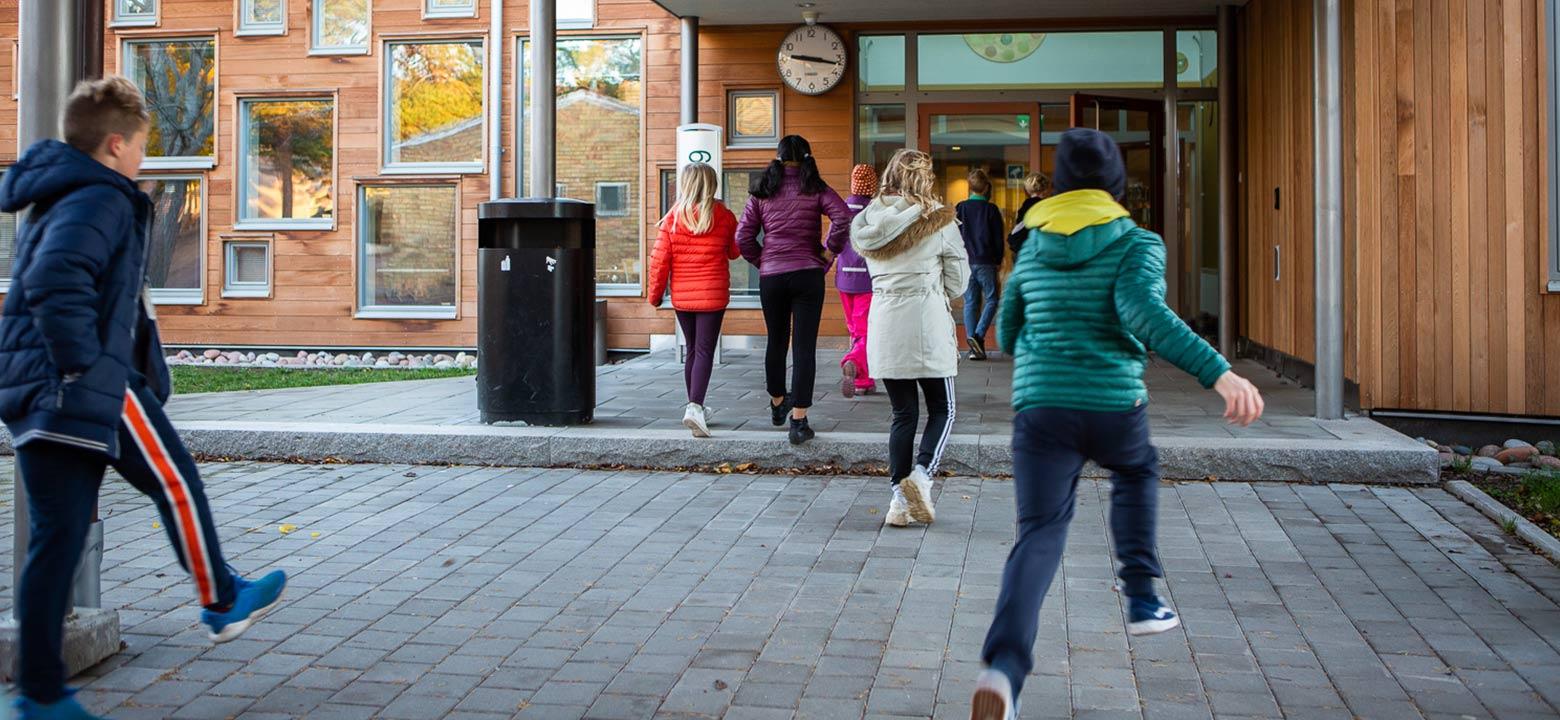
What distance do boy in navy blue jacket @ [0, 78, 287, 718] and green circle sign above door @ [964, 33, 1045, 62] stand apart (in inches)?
499

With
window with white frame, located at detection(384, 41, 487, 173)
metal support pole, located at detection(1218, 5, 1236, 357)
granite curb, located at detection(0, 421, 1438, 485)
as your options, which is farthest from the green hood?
window with white frame, located at detection(384, 41, 487, 173)

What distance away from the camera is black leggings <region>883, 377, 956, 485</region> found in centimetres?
693

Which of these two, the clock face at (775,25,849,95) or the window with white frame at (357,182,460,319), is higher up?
the clock face at (775,25,849,95)

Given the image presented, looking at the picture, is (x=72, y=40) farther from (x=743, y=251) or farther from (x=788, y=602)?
(x=743, y=251)

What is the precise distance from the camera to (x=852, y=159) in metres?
16.0

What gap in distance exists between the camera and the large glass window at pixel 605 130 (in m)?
16.6

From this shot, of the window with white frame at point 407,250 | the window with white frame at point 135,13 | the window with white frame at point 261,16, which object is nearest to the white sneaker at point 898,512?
the window with white frame at point 407,250

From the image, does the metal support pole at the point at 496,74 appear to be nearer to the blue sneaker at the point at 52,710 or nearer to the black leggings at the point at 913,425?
the black leggings at the point at 913,425

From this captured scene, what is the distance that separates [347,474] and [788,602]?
13.2ft

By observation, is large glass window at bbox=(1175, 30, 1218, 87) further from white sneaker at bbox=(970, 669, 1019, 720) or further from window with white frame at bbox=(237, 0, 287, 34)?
white sneaker at bbox=(970, 669, 1019, 720)

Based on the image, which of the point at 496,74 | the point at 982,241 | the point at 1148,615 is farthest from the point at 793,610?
the point at 496,74

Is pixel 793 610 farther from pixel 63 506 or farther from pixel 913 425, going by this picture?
pixel 63 506

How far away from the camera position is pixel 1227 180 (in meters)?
15.0

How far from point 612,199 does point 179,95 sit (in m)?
5.44
